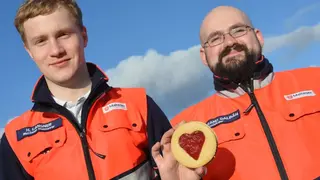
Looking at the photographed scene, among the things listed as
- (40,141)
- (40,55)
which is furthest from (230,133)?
(40,55)

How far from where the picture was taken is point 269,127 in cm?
538

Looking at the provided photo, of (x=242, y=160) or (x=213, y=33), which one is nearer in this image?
(x=242, y=160)

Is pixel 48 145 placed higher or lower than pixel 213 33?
lower

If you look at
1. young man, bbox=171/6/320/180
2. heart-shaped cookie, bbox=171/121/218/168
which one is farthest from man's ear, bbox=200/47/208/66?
heart-shaped cookie, bbox=171/121/218/168

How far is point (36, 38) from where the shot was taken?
5.03m

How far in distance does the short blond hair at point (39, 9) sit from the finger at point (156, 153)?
201 cm

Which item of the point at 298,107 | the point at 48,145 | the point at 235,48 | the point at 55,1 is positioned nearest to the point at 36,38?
the point at 55,1

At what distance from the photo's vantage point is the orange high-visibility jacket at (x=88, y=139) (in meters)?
4.97

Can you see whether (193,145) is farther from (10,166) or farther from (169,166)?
(10,166)

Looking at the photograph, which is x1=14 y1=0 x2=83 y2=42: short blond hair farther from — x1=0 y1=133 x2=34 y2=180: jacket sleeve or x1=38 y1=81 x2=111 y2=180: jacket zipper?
x1=0 y1=133 x2=34 y2=180: jacket sleeve

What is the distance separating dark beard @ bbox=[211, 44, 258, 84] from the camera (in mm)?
5910

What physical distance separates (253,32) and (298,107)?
1477 millimetres

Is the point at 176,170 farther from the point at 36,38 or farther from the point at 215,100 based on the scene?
the point at 36,38

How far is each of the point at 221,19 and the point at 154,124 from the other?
2148 mm
